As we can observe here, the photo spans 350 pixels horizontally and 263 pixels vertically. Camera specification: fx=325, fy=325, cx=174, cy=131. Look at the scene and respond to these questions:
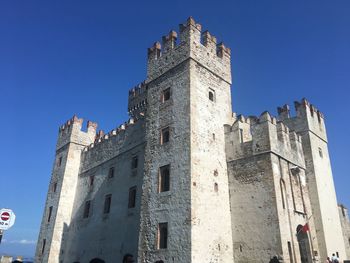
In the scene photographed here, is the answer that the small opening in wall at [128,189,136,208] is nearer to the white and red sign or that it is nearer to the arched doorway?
the arched doorway

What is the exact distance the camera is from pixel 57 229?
24.5 meters

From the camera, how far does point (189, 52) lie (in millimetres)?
17750

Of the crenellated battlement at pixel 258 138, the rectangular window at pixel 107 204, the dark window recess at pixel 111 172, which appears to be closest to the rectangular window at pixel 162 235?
the crenellated battlement at pixel 258 138

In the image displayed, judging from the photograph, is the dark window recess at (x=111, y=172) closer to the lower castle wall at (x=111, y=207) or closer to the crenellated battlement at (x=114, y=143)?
the lower castle wall at (x=111, y=207)

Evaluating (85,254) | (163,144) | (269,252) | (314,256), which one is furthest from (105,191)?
(314,256)

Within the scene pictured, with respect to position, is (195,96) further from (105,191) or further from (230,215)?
(105,191)

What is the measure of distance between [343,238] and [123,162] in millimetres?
14867

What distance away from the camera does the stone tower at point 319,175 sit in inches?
727

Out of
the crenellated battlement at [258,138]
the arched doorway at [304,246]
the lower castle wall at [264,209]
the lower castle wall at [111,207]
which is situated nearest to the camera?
the lower castle wall at [264,209]

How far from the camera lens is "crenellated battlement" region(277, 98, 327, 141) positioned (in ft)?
69.7

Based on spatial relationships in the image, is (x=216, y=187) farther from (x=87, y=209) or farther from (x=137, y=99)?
(x=137, y=99)

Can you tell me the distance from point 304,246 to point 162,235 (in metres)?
7.88

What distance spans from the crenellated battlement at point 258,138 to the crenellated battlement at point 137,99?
13707 mm

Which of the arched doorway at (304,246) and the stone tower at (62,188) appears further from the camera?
the stone tower at (62,188)
